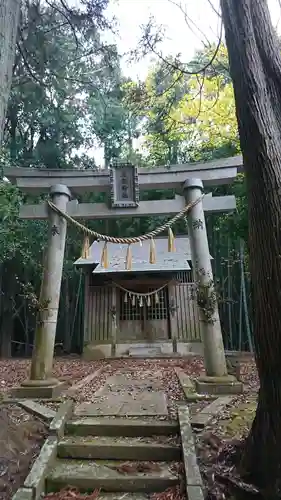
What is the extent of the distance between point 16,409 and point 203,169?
15.0ft

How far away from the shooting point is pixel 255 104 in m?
2.60

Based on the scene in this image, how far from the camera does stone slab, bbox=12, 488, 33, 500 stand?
2473 mm

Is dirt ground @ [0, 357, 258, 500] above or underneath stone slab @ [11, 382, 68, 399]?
underneath

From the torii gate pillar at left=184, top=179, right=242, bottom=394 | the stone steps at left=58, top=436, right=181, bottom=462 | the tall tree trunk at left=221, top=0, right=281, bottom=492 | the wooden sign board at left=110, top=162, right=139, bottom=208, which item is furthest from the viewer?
the wooden sign board at left=110, top=162, right=139, bottom=208

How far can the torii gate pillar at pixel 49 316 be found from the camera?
4.86 meters

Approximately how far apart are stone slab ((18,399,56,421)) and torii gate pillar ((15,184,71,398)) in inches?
15.3

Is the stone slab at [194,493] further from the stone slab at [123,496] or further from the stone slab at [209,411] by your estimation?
the stone slab at [209,411]

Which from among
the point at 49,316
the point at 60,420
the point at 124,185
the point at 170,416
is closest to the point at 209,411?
the point at 170,416

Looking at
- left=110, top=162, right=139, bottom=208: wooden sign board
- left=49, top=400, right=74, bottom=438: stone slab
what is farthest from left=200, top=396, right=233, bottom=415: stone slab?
left=110, top=162, right=139, bottom=208: wooden sign board

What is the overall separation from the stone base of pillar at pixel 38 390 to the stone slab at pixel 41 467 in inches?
59.5

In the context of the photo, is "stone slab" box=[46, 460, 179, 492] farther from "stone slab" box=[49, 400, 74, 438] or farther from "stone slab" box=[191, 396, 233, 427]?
"stone slab" box=[191, 396, 233, 427]

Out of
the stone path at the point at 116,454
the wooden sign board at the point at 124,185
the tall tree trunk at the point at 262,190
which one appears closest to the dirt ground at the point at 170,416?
the stone path at the point at 116,454

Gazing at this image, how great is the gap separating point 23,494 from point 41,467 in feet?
1.05

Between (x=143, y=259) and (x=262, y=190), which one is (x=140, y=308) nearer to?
→ (x=143, y=259)
